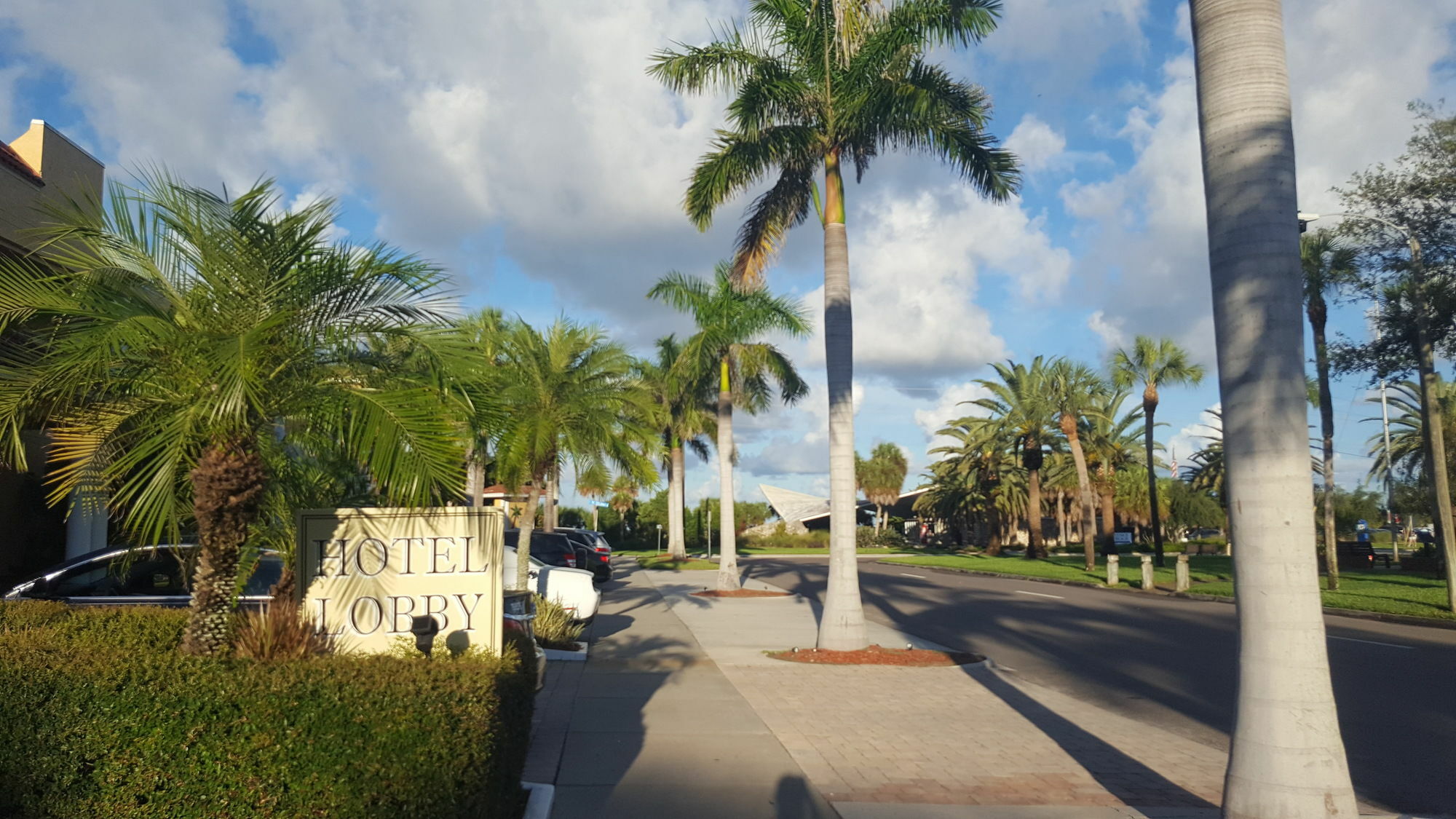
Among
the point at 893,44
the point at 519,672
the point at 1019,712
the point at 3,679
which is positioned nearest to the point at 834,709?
the point at 1019,712

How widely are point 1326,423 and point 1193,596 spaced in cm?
732

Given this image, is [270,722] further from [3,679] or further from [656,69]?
[656,69]

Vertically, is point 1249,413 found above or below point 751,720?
above

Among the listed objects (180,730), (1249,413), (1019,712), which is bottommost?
(1019,712)

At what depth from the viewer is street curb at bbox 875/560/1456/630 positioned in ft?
66.1

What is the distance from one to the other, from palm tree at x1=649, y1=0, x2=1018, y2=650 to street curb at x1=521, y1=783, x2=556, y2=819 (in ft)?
25.2

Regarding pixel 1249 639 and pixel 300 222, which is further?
pixel 300 222

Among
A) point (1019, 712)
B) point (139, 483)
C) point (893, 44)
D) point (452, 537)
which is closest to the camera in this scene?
point (139, 483)

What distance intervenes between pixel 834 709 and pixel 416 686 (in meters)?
6.64

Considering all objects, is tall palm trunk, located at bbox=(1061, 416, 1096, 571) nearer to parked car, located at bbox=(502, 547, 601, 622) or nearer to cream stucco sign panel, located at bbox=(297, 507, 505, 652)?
parked car, located at bbox=(502, 547, 601, 622)

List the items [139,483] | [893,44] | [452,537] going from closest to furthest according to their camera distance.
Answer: [139,483] → [452,537] → [893,44]

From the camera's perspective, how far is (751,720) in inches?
Result: 398

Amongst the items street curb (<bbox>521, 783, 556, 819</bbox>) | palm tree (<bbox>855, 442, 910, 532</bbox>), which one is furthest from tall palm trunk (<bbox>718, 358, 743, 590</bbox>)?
palm tree (<bbox>855, 442, 910, 532</bbox>)

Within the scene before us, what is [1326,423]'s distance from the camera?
30047 mm
